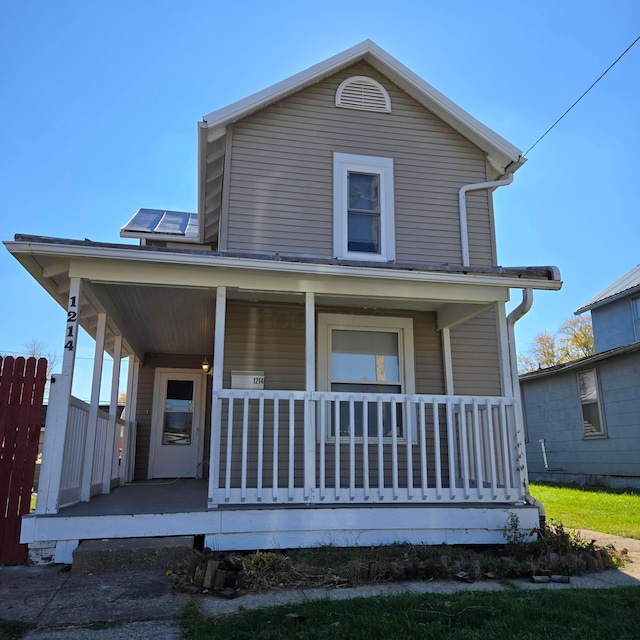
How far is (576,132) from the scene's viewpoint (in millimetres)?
11352

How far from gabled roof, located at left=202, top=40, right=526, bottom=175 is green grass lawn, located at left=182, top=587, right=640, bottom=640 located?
20.6 feet

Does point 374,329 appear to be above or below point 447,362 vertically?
above

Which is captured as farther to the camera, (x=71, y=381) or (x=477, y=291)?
(x=477, y=291)

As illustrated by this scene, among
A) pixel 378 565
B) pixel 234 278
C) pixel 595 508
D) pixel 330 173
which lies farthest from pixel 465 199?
pixel 378 565

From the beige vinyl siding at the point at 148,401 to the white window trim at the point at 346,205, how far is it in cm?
445

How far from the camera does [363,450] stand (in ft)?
19.9

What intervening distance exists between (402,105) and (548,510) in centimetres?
684

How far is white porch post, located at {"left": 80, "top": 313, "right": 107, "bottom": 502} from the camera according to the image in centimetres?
651

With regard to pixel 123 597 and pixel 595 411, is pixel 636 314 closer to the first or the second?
pixel 595 411

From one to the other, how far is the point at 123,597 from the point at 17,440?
2064mm

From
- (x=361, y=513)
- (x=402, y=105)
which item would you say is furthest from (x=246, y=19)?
(x=361, y=513)

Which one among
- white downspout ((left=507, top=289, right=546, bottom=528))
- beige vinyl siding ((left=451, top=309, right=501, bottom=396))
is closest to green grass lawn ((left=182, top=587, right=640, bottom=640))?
white downspout ((left=507, top=289, right=546, bottom=528))

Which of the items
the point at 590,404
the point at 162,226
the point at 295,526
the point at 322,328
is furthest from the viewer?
the point at 590,404

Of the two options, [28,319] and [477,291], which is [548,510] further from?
[28,319]
